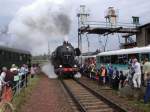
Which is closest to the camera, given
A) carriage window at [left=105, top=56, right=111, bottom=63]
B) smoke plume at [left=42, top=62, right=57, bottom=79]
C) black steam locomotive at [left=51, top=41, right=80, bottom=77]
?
carriage window at [left=105, top=56, right=111, bottom=63]

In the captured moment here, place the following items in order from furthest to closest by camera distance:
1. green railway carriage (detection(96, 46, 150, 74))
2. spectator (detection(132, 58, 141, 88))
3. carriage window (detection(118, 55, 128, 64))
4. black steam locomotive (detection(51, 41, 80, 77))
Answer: black steam locomotive (detection(51, 41, 80, 77)) → carriage window (detection(118, 55, 128, 64)) → green railway carriage (detection(96, 46, 150, 74)) → spectator (detection(132, 58, 141, 88))

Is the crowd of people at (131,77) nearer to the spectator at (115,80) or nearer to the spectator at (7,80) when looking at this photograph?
Answer: the spectator at (115,80)

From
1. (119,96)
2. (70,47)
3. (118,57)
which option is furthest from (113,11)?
(119,96)

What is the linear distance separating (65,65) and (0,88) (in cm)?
1944

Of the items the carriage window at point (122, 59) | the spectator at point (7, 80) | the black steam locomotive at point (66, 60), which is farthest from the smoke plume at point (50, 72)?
the spectator at point (7, 80)

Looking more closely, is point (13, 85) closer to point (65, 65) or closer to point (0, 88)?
point (0, 88)

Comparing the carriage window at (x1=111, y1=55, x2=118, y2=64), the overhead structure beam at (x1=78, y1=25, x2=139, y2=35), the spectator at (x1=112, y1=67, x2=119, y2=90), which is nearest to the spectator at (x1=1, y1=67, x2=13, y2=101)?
the spectator at (x1=112, y1=67, x2=119, y2=90)

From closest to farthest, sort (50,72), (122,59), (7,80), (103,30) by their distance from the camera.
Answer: (7,80) < (122,59) < (103,30) < (50,72)

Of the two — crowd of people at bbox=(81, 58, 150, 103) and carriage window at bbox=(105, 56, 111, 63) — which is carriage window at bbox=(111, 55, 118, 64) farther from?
crowd of people at bbox=(81, 58, 150, 103)

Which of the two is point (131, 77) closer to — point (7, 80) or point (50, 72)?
point (7, 80)

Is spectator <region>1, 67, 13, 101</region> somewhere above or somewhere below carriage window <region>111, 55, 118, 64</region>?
below

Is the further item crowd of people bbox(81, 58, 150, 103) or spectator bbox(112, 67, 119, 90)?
spectator bbox(112, 67, 119, 90)

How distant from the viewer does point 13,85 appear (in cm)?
1808

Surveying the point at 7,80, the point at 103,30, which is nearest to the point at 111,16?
the point at 103,30
